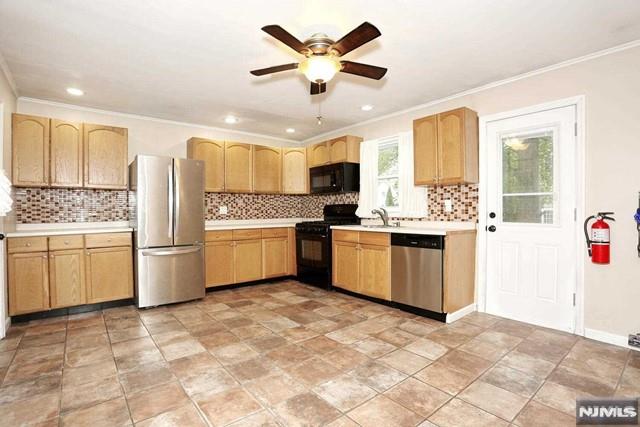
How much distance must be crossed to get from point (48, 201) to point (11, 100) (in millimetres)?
1164

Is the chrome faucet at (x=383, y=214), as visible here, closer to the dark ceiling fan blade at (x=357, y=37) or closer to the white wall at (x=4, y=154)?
the dark ceiling fan blade at (x=357, y=37)

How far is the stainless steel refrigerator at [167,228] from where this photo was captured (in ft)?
12.2

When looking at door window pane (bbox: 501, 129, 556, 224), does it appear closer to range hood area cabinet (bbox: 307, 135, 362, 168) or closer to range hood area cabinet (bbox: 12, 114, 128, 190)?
range hood area cabinet (bbox: 307, 135, 362, 168)

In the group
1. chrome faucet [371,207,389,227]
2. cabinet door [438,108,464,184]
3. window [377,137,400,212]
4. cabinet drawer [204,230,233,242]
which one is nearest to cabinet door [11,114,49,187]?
cabinet drawer [204,230,233,242]

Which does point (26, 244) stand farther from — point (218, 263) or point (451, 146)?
point (451, 146)

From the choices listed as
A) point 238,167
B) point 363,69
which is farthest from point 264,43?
point 238,167

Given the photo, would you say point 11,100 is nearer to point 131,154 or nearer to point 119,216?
point 131,154

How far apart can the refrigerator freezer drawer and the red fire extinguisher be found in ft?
13.6

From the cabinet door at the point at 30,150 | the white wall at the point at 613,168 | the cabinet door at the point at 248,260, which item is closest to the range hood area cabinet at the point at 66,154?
the cabinet door at the point at 30,150

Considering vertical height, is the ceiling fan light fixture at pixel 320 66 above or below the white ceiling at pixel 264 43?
below

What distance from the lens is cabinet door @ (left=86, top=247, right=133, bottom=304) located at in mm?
3617

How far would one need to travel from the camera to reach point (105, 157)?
3.93 m

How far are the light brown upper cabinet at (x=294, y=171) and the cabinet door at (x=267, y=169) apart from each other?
0.29ft

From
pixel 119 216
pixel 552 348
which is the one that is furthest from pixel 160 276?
pixel 552 348
